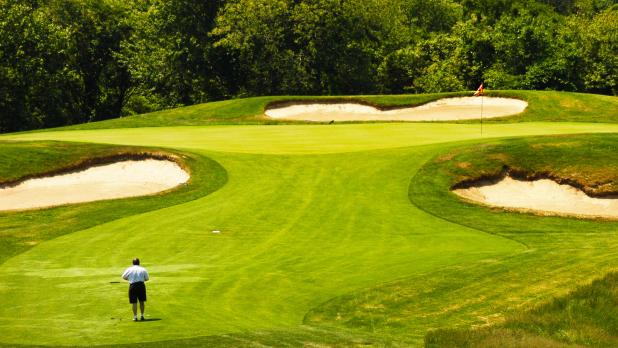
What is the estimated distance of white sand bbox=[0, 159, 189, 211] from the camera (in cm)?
3325

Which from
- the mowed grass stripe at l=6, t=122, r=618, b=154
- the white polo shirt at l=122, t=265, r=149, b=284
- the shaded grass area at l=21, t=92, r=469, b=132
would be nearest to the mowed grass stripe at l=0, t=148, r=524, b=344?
the white polo shirt at l=122, t=265, r=149, b=284

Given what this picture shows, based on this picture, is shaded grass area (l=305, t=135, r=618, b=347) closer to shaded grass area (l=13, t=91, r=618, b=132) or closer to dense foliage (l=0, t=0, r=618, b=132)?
shaded grass area (l=13, t=91, r=618, b=132)

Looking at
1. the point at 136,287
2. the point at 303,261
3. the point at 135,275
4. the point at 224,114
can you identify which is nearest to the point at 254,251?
the point at 303,261

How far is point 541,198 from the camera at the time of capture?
3225 cm

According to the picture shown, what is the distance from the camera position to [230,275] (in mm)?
20906

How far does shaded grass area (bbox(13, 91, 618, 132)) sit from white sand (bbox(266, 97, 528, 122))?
51 centimetres

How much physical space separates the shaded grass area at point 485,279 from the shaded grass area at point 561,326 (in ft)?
0.36

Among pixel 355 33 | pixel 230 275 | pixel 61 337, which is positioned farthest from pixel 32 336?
pixel 355 33

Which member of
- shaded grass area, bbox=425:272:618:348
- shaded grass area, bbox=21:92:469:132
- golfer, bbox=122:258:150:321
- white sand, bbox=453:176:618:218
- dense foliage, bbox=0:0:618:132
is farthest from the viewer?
dense foliage, bbox=0:0:618:132

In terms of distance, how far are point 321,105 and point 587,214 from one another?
30.1 meters

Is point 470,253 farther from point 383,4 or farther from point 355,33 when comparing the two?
point 383,4

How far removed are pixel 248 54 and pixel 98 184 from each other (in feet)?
135

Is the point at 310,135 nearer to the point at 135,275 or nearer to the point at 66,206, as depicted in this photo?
the point at 66,206

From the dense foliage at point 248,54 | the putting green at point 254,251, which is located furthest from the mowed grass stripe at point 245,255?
the dense foliage at point 248,54
